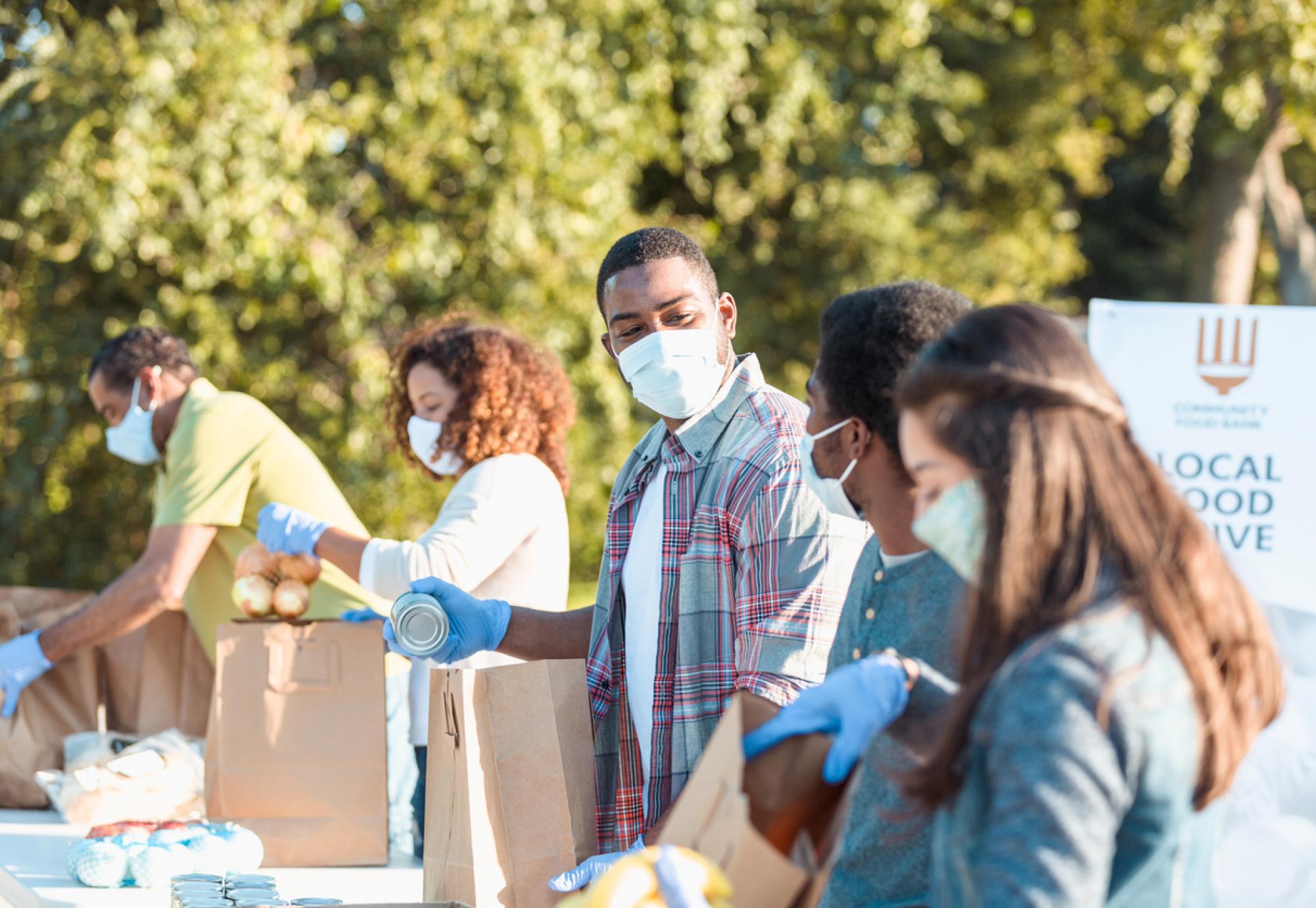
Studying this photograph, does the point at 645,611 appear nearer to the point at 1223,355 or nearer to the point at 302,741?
the point at 302,741

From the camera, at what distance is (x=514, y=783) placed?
7.22 ft

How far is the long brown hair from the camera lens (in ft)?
3.96

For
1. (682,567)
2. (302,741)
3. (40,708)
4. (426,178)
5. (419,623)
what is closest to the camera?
(682,567)

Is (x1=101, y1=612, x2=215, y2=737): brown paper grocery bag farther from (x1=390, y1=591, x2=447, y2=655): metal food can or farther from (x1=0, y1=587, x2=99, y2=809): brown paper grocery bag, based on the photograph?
(x1=390, y1=591, x2=447, y2=655): metal food can

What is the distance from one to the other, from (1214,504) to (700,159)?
6.45m

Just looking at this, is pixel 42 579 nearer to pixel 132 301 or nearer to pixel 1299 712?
pixel 132 301

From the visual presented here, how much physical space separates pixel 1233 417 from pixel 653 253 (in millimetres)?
1996

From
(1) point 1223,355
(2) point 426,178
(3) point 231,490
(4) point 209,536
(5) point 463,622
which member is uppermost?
(2) point 426,178

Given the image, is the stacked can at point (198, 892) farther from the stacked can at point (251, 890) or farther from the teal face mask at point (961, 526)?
the teal face mask at point (961, 526)

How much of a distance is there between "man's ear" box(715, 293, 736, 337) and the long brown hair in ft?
3.92

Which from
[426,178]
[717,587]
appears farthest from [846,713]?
[426,178]

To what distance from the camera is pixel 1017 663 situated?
118cm

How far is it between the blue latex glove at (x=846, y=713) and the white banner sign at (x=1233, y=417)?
2414 millimetres

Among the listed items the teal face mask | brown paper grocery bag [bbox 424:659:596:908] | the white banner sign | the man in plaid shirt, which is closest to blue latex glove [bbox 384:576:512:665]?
the man in plaid shirt
